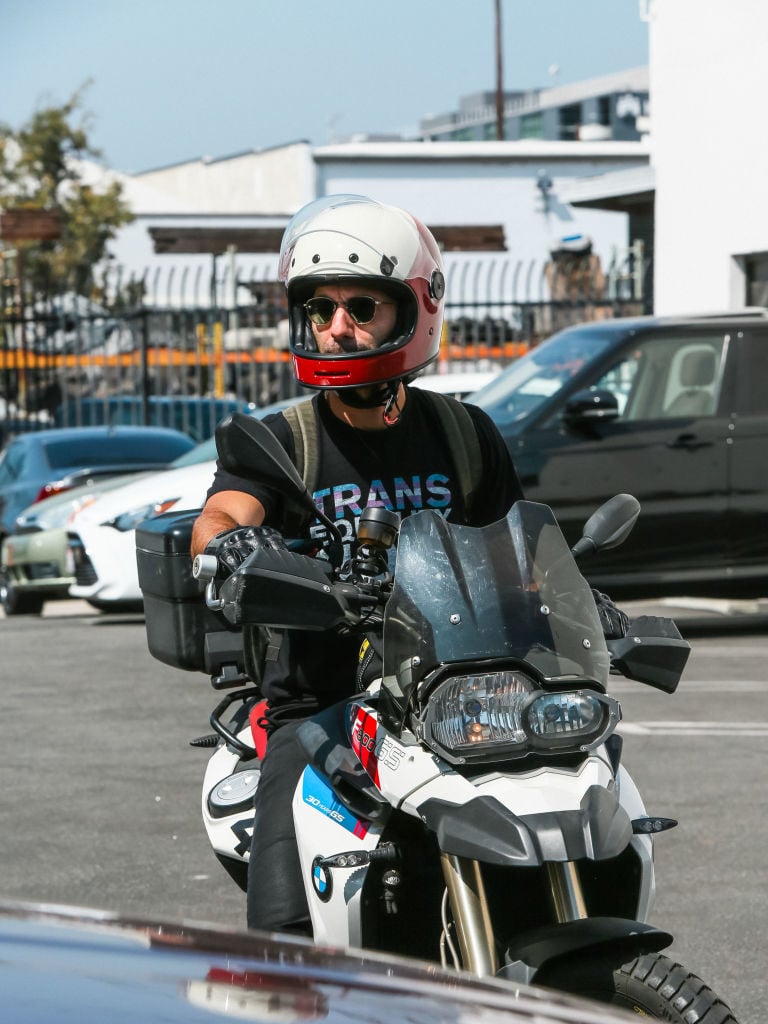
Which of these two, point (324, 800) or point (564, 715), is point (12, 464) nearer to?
point (324, 800)

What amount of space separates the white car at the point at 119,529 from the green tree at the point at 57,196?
1093 inches

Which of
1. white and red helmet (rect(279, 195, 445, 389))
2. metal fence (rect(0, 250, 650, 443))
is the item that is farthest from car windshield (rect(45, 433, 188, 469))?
white and red helmet (rect(279, 195, 445, 389))

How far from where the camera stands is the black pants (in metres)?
3.26

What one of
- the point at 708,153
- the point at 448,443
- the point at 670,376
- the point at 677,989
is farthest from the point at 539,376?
the point at 677,989

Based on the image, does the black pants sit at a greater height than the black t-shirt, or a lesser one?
lesser

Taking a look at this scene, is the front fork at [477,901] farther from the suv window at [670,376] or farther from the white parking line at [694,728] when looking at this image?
the suv window at [670,376]

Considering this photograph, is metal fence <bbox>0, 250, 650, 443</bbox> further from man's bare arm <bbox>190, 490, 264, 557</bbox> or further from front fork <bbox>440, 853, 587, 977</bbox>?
front fork <bbox>440, 853, 587, 977</bbox>

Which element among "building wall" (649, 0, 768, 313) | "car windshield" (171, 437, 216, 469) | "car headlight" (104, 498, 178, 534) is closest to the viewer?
"car headlight" (104, 498, 178, 534)

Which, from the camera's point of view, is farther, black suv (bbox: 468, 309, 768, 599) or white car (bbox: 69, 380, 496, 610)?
white car (bbox: 69, 380, 496, 610)

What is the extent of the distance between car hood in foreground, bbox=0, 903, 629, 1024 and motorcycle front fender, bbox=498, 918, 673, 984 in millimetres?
206

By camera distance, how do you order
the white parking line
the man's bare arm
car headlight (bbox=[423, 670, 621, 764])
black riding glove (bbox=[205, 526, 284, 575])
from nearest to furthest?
car headlight (bbox=[423, 670, 621, 764])
black riding glove (bbox=[205, 526, 284, 575])
the man's bare arm
the white parking line

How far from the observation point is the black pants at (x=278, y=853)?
10.7 ft

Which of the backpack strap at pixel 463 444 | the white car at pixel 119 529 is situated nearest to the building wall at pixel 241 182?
the white car at pixel 119 529

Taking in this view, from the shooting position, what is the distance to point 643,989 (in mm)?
2750
